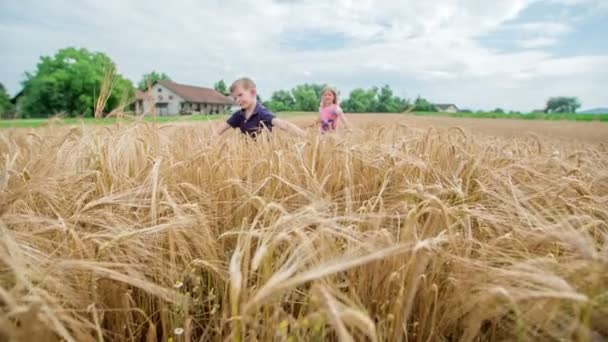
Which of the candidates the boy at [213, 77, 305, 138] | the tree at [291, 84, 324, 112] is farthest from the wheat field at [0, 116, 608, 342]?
the tree at [291, 84, 324, 112]

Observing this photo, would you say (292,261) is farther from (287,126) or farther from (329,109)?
(329,109)

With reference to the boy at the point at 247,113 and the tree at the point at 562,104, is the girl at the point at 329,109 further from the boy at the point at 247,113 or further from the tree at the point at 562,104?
the tree at the point at 562,104

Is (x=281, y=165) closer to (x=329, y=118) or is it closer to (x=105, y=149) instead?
(x=105, y=149)

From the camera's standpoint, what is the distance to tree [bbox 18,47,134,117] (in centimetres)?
2936

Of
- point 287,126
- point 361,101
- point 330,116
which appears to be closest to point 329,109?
point 330,116

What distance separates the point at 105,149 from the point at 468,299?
1.47 meters

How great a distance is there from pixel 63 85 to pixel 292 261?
1580 inches

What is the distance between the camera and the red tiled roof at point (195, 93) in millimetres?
41472

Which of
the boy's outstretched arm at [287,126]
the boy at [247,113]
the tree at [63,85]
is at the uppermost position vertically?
the tree at [63,85]

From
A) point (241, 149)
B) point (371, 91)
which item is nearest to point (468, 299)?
point (241, 149)

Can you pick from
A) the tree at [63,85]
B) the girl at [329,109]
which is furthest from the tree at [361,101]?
the girl at [329,109]

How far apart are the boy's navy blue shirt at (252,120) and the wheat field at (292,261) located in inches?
69.9

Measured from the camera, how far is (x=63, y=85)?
3023 centimetres

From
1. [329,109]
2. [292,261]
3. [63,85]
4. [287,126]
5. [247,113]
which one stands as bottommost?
[292,261]
